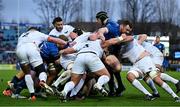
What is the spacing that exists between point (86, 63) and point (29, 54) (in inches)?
69.4

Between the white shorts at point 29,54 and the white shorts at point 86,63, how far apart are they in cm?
131

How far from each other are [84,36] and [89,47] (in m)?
0.42

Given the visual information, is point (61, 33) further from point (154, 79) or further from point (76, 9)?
point (76, 9)

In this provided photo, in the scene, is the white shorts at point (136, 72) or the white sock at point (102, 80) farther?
the white shorts at point (136, 72)

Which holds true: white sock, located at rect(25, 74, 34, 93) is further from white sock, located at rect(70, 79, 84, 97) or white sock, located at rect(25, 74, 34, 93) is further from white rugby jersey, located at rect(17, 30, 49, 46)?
white sock, located at rect(70, 79, 84, 97)

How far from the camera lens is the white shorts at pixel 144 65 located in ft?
46.1

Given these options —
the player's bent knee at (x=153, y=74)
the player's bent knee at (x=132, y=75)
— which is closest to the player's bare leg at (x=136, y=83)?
the player's bent knee at (x=132, y=75)

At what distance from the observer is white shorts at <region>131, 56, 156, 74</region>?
14039 mm

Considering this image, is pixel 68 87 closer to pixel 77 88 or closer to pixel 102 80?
pixel 102 80

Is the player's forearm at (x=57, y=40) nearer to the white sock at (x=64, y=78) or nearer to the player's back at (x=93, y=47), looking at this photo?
the player's back at (x=93, y=47)

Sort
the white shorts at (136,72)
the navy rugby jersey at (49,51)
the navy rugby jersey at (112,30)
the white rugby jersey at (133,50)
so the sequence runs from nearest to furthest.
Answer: the white shorts at (136,72) → the white rugby jersey at (133,50) → the navy rugby jersey at (112,30) → the navy rugby jersey at (49,51)

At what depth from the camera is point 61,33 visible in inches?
600

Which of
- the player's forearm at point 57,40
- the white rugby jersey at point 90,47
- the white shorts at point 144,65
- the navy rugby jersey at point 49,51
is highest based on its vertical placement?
the player's forearm at point 57,40

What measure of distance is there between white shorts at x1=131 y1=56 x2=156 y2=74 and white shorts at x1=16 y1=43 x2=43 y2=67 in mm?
2590
